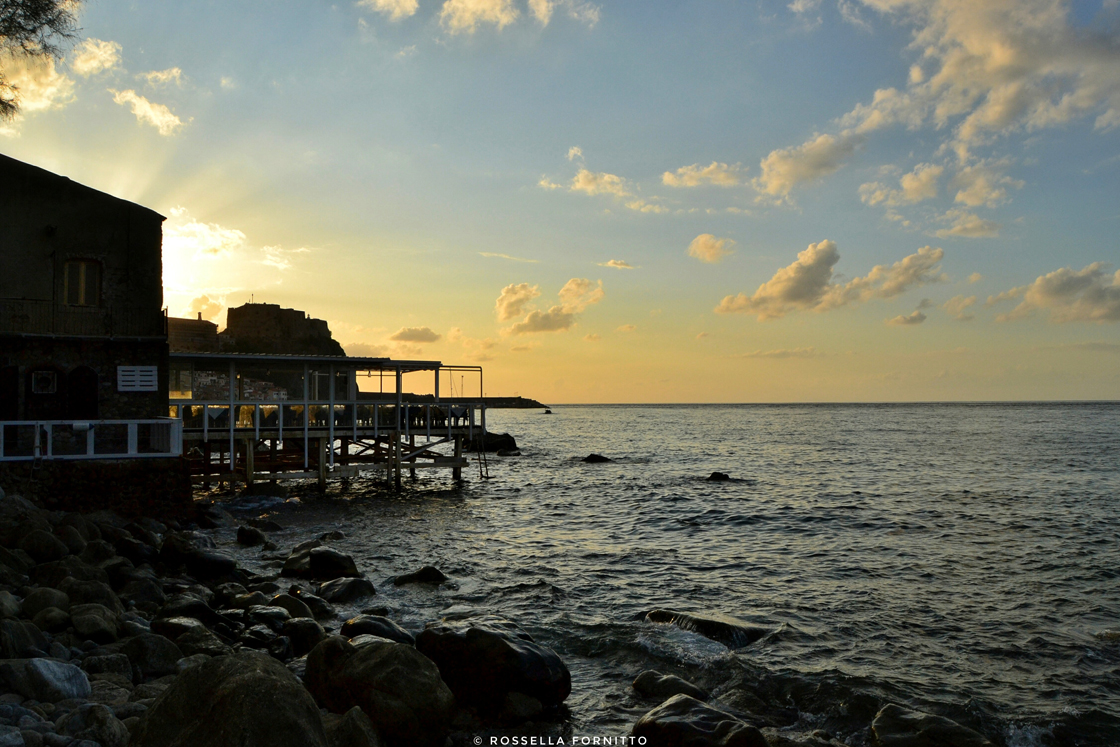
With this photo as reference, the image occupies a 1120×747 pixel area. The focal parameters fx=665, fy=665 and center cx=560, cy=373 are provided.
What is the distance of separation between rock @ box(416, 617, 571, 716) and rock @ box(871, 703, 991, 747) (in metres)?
3.51

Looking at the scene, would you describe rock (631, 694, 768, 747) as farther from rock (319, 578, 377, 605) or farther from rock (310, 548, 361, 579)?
rock (310, 548, 361, 579)

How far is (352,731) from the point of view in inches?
223

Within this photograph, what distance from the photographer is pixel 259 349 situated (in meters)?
74.9

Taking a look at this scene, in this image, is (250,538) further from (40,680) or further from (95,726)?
(95,726)

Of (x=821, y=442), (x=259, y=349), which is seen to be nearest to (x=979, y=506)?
(x=821, y=442)

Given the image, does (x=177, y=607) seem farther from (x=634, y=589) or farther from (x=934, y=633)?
(x=934, y=633)

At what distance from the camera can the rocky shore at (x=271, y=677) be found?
4.63 m

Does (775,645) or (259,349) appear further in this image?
(259,349)

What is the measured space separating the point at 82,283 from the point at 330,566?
518 inches

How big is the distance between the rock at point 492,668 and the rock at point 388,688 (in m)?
0.67

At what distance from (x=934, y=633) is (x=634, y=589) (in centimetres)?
529

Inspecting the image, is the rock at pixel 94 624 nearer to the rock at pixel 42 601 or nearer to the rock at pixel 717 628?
the rock at pixel 42 601

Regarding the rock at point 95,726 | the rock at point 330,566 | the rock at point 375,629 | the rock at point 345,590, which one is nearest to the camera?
the rock at point 95,726

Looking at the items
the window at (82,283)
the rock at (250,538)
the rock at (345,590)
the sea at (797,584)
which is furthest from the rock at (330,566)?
the window at (82,283)
